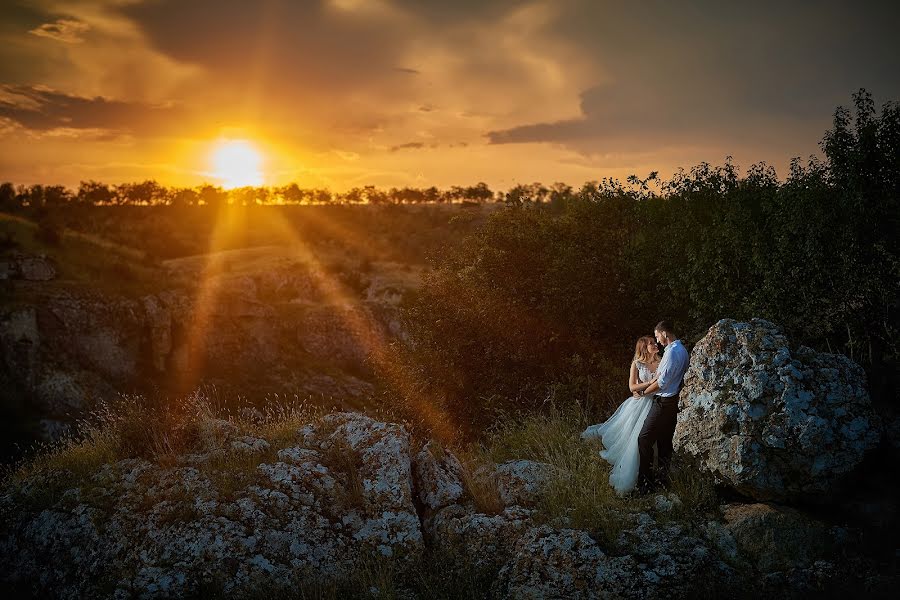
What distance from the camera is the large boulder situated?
326 inches

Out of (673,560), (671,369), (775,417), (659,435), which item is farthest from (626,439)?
(673,560)

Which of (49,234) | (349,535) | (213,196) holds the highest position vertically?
(213,196)

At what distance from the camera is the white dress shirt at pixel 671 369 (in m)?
9.79

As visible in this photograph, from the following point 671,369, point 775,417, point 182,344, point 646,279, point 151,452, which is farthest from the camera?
point 182,344

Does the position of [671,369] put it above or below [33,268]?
above

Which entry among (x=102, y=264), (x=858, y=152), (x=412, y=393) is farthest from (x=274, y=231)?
(x=858, y=152)

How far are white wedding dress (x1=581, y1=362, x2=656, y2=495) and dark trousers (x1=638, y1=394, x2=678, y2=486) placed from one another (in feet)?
0.46

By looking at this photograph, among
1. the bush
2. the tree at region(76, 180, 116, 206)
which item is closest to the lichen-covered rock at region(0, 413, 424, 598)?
the bush

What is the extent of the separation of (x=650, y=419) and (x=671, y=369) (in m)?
0.90

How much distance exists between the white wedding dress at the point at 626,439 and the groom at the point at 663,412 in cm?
16

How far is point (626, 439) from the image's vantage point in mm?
10367

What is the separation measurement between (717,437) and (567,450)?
10.5 feet

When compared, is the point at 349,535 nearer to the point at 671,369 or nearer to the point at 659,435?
the point at 659,435

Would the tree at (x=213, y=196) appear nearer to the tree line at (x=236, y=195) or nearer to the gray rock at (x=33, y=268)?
the tree line at (x=236, y=195)
